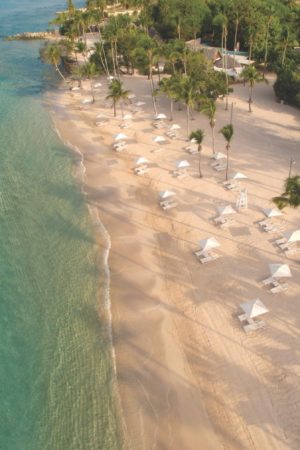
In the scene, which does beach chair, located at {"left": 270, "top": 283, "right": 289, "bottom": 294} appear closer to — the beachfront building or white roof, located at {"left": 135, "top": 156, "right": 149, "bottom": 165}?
white roof, located at {"left": 135, "top": 156, "right": 149, "bottom": 165}

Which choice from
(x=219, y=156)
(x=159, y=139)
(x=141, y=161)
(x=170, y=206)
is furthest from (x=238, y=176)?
(x=159, y=139)

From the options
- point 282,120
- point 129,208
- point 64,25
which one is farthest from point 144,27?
point 129,208

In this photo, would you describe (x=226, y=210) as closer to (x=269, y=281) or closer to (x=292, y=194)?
(x=292, y=194)

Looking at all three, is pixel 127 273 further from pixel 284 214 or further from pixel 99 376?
pixel 284 214

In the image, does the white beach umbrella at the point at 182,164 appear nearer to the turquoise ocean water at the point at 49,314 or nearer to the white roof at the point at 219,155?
the white roof at the point at 219,155

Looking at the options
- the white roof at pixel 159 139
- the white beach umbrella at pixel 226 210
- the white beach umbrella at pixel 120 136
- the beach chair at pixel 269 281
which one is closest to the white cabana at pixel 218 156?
the white roof at pixel 159 139

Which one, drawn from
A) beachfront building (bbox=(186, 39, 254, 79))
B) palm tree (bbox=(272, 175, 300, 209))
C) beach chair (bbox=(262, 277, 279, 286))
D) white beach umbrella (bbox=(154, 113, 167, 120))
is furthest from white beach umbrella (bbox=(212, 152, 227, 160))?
beachfront building (bbox=(186, 39, 254, 79))
